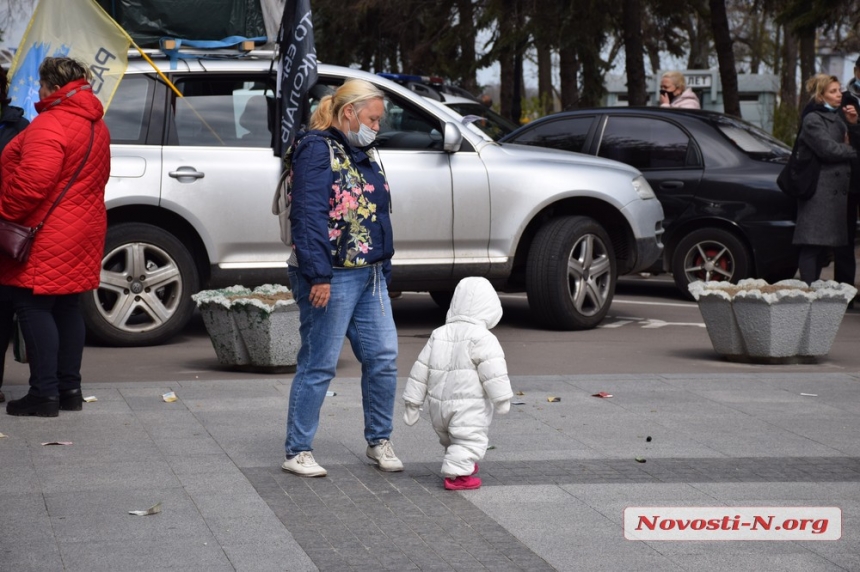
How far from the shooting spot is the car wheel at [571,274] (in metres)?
9.70

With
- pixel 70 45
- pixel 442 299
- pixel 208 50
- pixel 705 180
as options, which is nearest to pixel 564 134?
pixel 705 180

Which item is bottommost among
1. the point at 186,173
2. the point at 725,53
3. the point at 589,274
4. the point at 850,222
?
the point at 589,274

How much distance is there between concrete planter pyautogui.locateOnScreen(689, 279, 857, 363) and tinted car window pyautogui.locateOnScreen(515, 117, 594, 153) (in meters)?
3.81

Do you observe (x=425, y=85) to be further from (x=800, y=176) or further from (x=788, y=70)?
(x=788, y=70)

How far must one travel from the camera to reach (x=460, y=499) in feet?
16.5

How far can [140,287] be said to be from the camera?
882cm

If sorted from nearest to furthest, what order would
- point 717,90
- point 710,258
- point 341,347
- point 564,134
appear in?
point 341,347 → point 710,258 → point 564,134 → point 717,90

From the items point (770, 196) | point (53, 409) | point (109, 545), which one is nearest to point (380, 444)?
point (109, 545)

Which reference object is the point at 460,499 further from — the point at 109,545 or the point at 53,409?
the point at 53,409

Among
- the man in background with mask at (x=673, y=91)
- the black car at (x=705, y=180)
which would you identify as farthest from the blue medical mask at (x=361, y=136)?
the man in background with mask at (x=673, y=91)

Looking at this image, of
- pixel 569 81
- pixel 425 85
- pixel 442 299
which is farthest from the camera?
pixel 569 81

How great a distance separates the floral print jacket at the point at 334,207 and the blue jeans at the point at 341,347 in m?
0.10

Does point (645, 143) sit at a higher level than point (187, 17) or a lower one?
lower

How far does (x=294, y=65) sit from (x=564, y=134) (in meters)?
4.13
